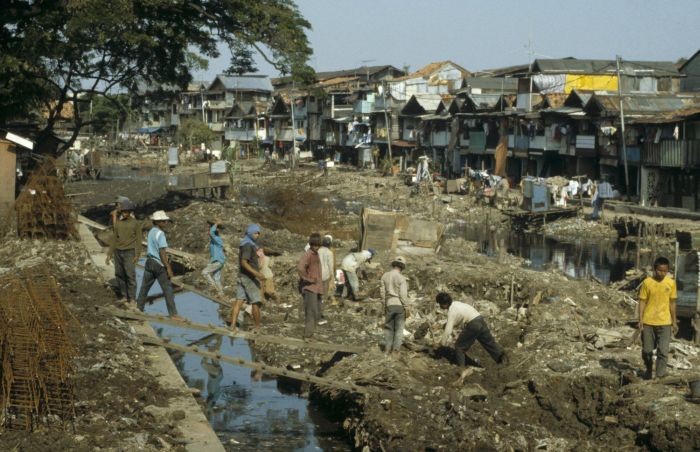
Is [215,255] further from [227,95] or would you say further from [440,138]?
[227,95]

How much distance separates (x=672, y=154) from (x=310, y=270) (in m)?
30.0

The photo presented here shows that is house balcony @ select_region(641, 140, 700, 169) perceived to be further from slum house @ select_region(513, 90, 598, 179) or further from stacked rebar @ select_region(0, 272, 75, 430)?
stacked rebar @ select_region(0, 272, 75, 430)

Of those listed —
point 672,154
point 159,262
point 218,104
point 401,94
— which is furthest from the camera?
point 218,104

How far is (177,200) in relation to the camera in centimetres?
3425

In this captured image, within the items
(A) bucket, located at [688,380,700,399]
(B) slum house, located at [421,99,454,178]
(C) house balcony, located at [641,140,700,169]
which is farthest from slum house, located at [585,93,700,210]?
(A) bucket, located at [688,380,700,399]

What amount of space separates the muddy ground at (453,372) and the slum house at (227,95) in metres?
75.3

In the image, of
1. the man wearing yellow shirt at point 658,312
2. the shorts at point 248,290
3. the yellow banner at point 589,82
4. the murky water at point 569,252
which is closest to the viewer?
the man wearing yellow shirt at point 658,312

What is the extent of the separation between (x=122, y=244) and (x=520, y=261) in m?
15.0

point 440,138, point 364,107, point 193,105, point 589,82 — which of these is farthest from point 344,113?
point 193,105

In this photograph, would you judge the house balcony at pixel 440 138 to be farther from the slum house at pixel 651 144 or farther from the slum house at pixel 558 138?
the slum house at pixel 651 144

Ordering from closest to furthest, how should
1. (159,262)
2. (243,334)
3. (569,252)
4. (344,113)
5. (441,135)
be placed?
(243,334) < (159,262) < (569,252) < (441,135) < (344,113)

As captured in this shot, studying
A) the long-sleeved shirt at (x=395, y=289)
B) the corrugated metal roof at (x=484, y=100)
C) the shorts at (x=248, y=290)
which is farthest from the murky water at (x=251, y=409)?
the corrugated metal roof at (x=484, y=100)

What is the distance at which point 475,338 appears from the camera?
11.8 meters

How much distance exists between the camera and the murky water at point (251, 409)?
1082 centimetres
